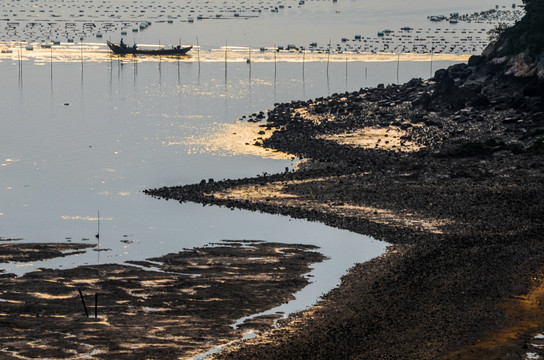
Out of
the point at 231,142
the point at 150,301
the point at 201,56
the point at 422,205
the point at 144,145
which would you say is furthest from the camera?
the point at 201,56

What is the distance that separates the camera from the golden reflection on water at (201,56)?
152625 millimetres

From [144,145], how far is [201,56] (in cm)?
8212

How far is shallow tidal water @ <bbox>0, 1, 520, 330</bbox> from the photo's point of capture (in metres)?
47.5

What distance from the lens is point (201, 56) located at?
15962cm

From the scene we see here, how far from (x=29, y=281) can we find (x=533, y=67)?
58.5 metres

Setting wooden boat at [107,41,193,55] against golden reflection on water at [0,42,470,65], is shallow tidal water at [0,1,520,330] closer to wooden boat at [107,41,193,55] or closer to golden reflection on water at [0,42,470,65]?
golden reflection on water at [0,42,470,65]

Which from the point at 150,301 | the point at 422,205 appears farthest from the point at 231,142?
the point at 150,301

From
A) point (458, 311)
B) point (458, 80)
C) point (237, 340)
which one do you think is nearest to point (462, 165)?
point (458, 311)

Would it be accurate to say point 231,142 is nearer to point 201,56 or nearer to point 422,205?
point 422,205

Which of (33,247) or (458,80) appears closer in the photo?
(33,247)

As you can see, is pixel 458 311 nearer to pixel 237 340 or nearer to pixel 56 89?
pixel 237 340

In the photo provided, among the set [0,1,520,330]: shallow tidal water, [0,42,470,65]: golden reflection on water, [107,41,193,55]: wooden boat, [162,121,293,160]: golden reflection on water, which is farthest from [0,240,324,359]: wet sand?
[107,41,193,55]: wooden boat

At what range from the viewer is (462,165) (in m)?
58.6

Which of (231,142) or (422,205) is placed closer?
(422,205)
